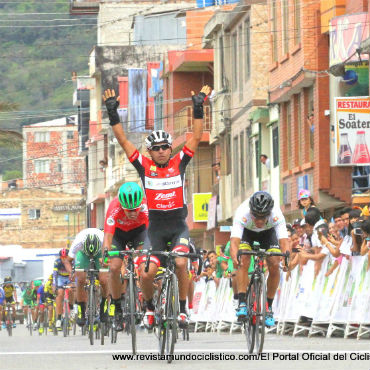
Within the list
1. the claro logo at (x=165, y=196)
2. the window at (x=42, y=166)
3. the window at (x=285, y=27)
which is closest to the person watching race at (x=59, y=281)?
the window at (x=285, y=27)

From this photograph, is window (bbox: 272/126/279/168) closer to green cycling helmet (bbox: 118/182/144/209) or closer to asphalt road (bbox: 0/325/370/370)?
asphalt road (bbox: 0/325/370/370)

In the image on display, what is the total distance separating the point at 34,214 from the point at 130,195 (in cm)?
13757

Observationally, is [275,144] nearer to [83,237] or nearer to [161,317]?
[83,237]

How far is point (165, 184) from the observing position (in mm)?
17000

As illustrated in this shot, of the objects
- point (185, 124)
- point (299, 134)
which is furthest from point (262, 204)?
point (185, 124)

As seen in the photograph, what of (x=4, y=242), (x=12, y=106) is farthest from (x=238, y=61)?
(x=4, y=242)

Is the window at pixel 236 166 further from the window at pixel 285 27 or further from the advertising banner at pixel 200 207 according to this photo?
the window at pixel 285 27

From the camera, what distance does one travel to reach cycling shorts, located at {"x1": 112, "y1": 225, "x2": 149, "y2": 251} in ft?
66.9

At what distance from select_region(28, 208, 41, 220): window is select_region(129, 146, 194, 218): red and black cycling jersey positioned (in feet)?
456

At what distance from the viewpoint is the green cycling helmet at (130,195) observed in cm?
1900

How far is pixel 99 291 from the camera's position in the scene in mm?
23250

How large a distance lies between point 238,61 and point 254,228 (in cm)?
3482

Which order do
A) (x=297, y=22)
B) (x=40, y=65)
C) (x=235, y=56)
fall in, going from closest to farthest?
1. (x=297, y=22)
2. (x=235, y=56)
3. (x=40, y=65)

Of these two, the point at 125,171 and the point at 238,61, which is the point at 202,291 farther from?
the point at 125,171
